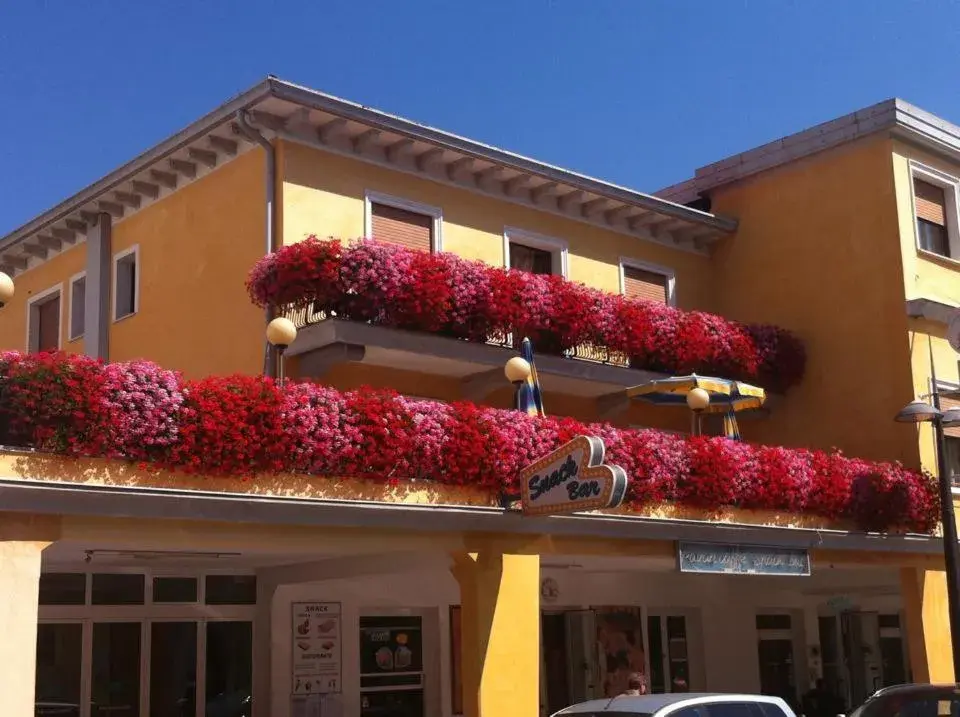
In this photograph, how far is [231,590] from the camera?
1778 centimetres

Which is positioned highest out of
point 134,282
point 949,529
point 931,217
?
point 931,217

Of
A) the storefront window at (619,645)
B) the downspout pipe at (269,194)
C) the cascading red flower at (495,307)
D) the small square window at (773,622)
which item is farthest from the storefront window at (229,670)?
the small square window at (773,622)

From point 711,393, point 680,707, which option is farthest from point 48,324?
point 680,707

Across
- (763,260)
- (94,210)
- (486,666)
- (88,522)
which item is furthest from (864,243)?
(88,522)

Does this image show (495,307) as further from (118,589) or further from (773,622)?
(773,622)

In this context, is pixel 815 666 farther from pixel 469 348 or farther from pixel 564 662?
pixel 469 348

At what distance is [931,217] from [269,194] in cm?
1217

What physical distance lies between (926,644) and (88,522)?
13920 millimetres

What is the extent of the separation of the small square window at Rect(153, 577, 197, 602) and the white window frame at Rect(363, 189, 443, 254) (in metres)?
5.49

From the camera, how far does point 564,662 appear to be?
21328 millimetres

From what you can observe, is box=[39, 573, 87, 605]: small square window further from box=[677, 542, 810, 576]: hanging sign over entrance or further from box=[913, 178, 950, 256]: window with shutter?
box=[913, 178, 950, 256]: window with shutter

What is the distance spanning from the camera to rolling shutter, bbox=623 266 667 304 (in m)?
22.0

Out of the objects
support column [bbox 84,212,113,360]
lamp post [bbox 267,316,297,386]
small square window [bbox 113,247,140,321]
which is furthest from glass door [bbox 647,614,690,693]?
lamp post [bbox 267,316,297,386]

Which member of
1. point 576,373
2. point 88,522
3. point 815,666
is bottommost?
point 815,666
